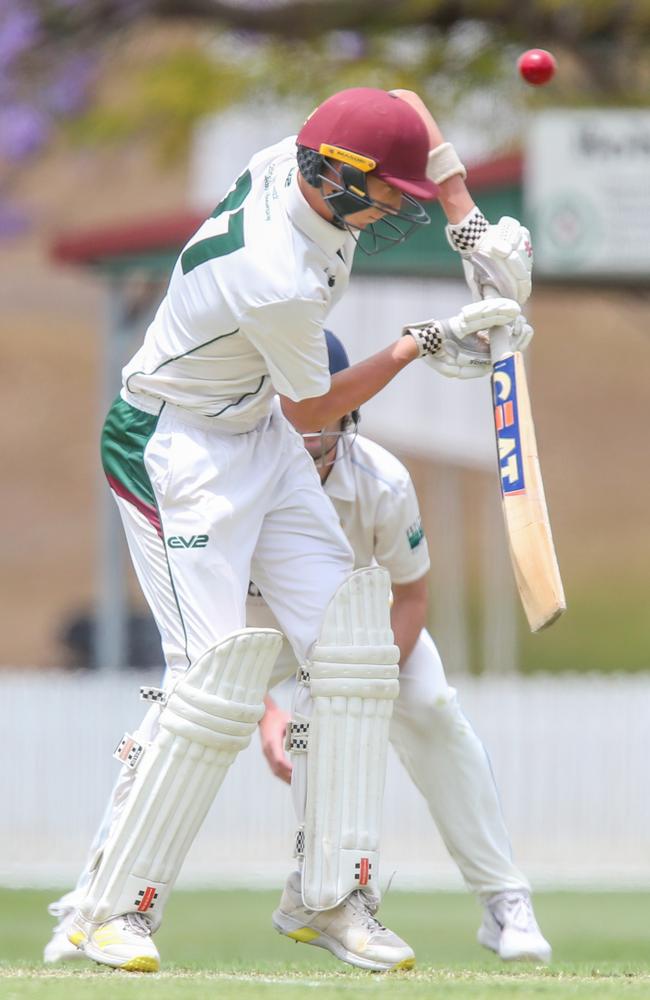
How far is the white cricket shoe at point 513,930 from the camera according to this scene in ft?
14.2

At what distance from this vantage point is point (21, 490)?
24.4 m

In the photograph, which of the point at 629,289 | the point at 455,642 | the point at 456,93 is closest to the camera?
the point at 629,289

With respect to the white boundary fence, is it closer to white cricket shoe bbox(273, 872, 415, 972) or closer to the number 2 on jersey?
white cricket shoe bbox(273, 872, 415, 972)

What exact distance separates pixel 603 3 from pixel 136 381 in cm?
774

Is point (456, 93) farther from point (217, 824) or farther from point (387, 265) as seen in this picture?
point (217, 824)

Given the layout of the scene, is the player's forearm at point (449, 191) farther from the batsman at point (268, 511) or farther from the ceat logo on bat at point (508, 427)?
the ceat logo on bat at point (508, 427)

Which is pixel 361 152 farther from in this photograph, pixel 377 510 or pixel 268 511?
pixel 377 510

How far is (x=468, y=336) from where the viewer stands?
13.5 ft

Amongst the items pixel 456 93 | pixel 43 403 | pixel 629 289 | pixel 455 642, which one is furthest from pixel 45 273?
pixel 629 289

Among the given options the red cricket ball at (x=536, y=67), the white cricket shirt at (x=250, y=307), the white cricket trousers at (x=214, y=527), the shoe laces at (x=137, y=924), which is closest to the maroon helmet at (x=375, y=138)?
the white cricket shirt at (x=250, y=307)

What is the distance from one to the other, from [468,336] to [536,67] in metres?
0.92

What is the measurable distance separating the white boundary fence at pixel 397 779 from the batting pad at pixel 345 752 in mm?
5012

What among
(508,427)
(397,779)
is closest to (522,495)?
(508,427)

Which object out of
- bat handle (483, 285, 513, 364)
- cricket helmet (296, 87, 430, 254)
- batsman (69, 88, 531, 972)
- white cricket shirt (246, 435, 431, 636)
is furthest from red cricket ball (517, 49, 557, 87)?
white cricket shirt (246, 435, 431, 636)
